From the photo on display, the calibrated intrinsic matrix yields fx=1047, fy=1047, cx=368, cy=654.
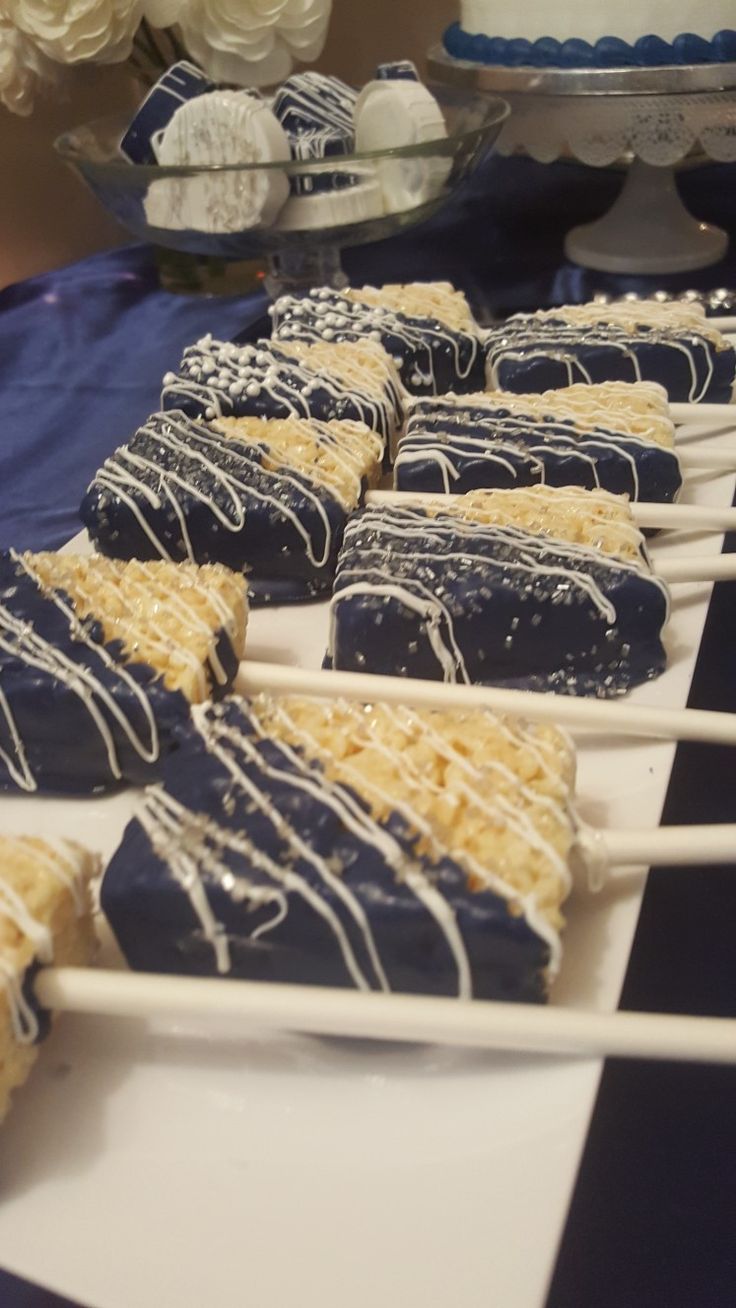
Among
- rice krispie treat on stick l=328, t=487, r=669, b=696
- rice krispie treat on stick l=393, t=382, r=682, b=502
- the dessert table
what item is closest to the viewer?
the dessert table

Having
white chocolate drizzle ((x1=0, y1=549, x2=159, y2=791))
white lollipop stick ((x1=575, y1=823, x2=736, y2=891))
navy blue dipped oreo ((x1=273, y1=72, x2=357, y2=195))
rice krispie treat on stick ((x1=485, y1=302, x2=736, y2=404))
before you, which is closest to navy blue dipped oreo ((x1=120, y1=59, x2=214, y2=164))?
navy blue dipped oreo ((x1=273, y1=72, x2=357, y2=195))

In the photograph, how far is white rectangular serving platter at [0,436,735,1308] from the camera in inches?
29.5

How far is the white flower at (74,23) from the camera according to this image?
202cm

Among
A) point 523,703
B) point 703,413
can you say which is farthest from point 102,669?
point 703,413

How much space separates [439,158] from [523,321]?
0.39 metres

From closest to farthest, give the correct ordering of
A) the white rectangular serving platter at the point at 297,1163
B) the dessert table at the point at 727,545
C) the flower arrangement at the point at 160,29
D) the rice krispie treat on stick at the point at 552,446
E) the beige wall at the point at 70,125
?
the white rectangular serving platter at the point at 297,1163 < the dessert table at the point at 727,545 < the rice krispie treat on stick at the point at 552,446 < the flower arrangement at the point at 160,29 < the beige wall at the point at 70,125

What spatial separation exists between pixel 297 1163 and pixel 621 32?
2.09m

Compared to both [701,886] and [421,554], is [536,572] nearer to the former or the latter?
[421,554]

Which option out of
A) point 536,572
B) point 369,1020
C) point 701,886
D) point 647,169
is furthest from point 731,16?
point 369,1020

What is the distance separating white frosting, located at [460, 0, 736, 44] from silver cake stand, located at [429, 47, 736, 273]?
0.09 m

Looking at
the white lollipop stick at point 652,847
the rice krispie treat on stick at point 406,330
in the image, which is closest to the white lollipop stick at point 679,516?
the rice krispie treat on stick at point 406,330

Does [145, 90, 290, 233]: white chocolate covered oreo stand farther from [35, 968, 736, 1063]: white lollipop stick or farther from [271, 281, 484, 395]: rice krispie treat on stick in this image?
[35, 968, 736, 1063]: white lollipop stick

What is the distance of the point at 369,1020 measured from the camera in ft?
2.68

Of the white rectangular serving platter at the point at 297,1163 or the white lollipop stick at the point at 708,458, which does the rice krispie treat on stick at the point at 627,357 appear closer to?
the white lollipop stick at the point at 708,458
